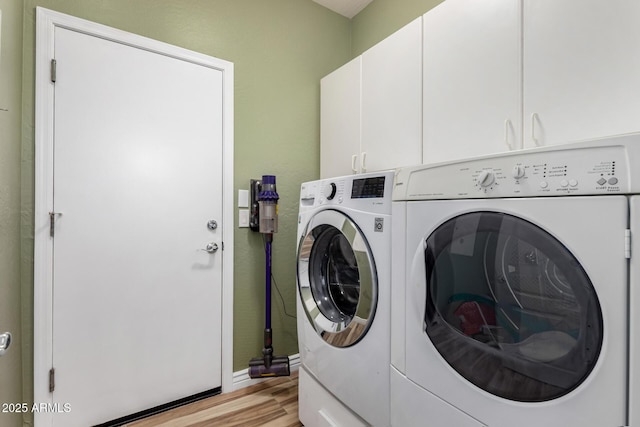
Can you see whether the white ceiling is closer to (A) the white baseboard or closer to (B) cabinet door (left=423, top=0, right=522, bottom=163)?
(B) cabinet door (left=423, top=0, right=522, bottom=163)

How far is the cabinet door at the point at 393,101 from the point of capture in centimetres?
141


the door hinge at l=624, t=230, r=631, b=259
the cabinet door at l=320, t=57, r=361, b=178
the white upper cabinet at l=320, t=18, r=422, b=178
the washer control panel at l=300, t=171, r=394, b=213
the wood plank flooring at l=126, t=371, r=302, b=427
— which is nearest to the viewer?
the door hinge at l=624, t=230, r=631, b=259

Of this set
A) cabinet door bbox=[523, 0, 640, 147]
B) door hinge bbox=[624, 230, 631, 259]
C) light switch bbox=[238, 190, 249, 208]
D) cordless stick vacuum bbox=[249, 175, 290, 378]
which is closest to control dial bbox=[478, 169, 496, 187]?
door hinge bbox=[624, 230, 631, 259]

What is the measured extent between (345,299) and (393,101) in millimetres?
1051

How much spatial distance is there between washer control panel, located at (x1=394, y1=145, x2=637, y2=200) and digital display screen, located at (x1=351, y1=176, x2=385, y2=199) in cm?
17

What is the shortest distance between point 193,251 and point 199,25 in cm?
138

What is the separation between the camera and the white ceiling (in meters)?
2.21

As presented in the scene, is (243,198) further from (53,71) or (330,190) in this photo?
(53,71)

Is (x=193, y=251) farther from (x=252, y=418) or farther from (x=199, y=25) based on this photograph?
(x=199, y=25)

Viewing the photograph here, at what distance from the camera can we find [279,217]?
209cm

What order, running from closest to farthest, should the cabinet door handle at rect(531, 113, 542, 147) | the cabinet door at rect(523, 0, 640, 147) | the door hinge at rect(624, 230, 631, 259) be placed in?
the door hinge at rect(624, 230, 631, 259) → the cabinet door at rect(523, 0, 640, 147) → the cabinet door handle at rect(531, 113, 542, 147)

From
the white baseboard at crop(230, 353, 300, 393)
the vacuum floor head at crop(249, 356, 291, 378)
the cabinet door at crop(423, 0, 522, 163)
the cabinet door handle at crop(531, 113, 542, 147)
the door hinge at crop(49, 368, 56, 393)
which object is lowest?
the white baseboard at crop(230, 353, 300, 393)

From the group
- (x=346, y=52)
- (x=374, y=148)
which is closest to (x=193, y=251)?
(x=374, y=148)

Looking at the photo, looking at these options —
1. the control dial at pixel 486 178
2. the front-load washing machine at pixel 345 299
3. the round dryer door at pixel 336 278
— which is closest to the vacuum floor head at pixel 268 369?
the front-load washing machine at pixel 345 299
